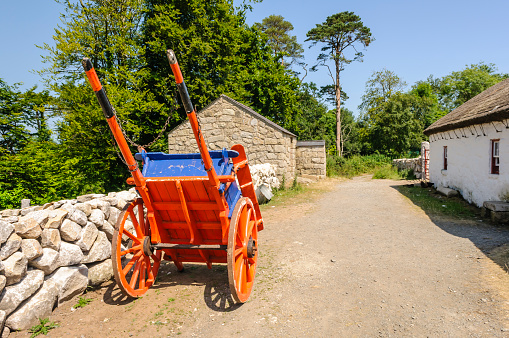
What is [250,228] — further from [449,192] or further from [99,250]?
[449,192]

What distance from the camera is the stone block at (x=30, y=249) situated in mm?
3581

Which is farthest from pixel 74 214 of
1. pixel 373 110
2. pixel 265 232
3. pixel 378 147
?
pixel 373 110

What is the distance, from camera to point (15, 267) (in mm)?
3344

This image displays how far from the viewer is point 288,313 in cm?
387

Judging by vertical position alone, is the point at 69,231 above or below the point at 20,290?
above

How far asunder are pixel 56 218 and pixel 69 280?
Result: 795mm

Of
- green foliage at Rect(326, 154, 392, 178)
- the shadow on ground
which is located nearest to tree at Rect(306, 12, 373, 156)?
green foliage at Rect(326, 154, 392, 178)

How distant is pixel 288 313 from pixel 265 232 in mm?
4043

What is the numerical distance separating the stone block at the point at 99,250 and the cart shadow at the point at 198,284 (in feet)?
1.50

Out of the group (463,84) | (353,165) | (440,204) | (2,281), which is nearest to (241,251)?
(2,281)

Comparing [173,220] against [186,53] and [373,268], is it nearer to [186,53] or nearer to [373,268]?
[373,268]

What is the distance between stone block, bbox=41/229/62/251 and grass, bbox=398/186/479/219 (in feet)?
30.3

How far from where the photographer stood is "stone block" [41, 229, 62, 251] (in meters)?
3.85

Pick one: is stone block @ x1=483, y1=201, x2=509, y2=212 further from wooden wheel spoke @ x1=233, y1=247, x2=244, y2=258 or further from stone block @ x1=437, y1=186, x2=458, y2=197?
wooden wheel spoke @ x1=233, y1=247, x2=244, y2=258
